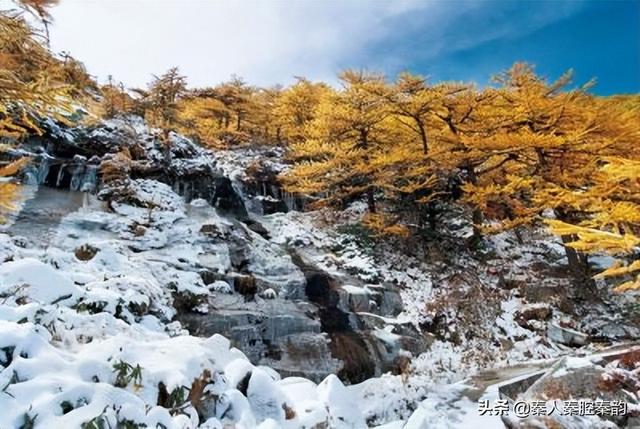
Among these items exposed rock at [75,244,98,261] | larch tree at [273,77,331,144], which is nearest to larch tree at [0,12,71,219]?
exposed rock at [75,244,98,261]

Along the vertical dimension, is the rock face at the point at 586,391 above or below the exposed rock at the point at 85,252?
below

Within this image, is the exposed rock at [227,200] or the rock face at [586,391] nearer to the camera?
the rock face at [586,391]

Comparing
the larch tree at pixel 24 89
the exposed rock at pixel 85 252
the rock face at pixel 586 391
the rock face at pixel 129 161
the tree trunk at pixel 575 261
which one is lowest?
the rock face at pixel 586 391

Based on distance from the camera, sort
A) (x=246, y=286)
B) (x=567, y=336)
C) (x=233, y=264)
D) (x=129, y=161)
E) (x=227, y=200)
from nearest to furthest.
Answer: (x=246, y=286) < (x=567, y=336) < (x=233, y=264) < (x=129, y=161) < (x=227, y=200)

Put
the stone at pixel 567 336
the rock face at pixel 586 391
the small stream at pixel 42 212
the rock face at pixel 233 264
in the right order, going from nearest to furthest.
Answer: the rock face at pixel 586 391 < the rock face at pixel 233 264 < the small stream at pixel 42 212 < the stone at pixel 567 336

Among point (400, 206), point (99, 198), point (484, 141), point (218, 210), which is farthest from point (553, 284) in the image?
point (99, 198)

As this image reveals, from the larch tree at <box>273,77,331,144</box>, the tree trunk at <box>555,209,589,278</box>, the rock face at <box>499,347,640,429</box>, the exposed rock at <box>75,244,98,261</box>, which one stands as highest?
the larch tree at <box>273,77,331,144</box>

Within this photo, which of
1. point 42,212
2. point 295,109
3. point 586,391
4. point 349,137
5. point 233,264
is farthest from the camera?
point 295,109

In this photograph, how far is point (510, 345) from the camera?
9.35 m

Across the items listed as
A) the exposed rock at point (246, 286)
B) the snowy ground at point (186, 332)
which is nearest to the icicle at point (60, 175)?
the snowy ground at point (186, 332)

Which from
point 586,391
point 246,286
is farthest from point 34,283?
point 586,391

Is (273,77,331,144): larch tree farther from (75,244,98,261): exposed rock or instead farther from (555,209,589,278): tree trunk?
(75,244,98,261): exposed rock

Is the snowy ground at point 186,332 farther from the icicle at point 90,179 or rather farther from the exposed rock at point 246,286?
the icicle at point 90,179

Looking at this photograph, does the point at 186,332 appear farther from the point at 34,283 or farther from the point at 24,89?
the point at 24,89
